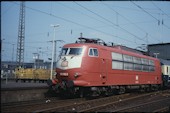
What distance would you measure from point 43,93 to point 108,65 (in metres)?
5.22

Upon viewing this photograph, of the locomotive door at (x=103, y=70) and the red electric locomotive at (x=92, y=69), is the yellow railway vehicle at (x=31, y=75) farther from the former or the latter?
the locomotive door at (x=103, y=70)

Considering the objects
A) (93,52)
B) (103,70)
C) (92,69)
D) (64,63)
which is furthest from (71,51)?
(103,70)

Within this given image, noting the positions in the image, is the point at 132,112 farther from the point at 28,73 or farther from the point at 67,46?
the point at 28,73

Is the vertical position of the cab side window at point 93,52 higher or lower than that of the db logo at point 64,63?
higher

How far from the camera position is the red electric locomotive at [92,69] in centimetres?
1600

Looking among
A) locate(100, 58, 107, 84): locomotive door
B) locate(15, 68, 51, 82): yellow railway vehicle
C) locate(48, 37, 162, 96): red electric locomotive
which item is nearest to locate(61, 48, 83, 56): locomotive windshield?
locate(48, 37, 162, 96): red electric locomotive

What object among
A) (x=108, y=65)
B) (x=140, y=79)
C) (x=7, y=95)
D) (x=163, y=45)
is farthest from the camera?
(x=163, y=45)

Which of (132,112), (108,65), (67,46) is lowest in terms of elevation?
(132,112)

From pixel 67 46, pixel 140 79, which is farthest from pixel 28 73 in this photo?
pixel 67 46

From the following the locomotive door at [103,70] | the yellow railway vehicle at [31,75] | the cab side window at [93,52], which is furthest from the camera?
the yellow railway vehicle at [31,75]

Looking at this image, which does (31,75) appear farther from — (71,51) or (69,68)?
(69,68)

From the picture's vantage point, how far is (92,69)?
16.5 m

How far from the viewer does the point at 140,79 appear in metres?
23.4

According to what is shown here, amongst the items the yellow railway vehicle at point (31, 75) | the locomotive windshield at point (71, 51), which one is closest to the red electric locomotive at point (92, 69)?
the locomotive windshield at point (71, 51)
